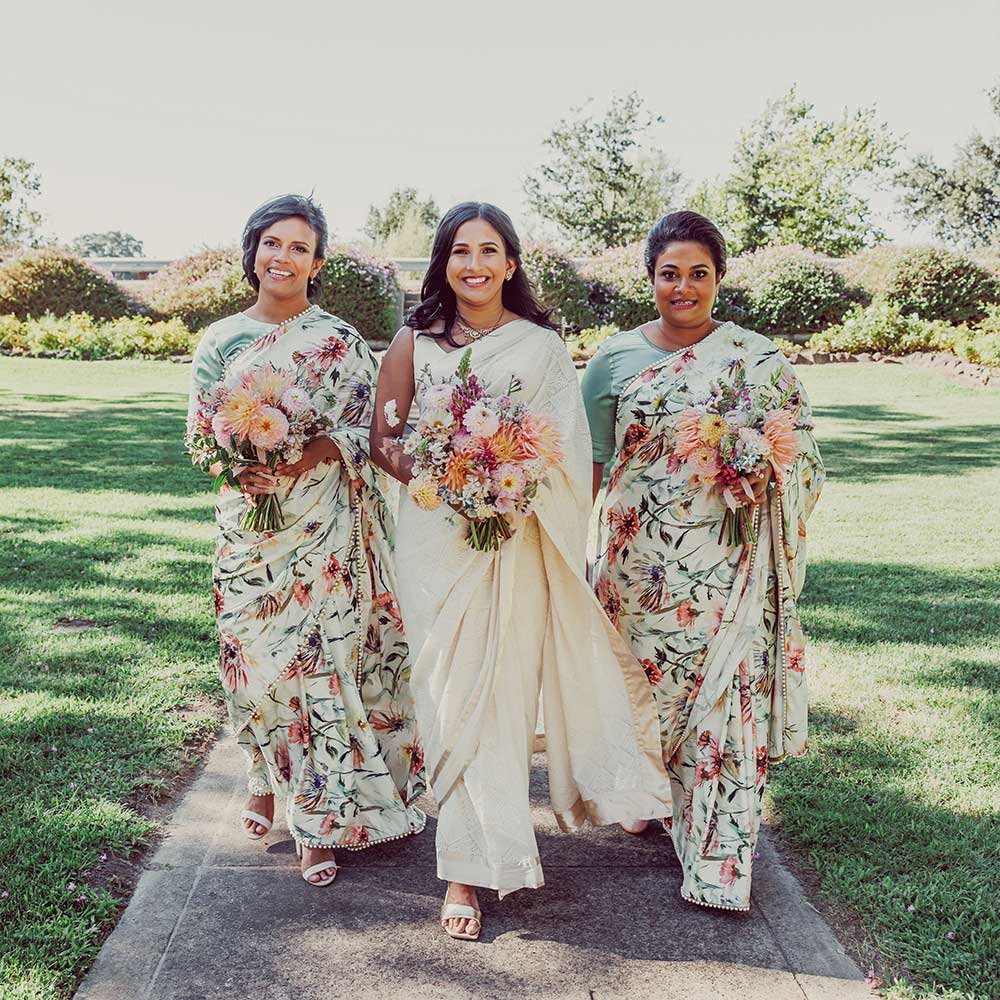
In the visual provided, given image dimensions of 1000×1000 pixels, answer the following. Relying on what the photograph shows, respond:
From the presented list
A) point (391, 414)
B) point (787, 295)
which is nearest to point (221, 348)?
point (391, 414)

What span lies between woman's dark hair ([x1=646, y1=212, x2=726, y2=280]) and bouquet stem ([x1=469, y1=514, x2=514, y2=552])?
3.39ft

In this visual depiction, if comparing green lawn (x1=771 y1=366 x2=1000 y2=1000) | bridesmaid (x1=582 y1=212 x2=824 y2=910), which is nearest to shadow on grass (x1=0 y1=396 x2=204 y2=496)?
green lawn (x1=771 y1=366 x2=1000 y2=1000)

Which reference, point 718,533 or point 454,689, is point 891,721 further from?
point 454,689

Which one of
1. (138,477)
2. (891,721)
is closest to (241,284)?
(138,477)

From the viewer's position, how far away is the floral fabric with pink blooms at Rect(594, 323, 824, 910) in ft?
10.9

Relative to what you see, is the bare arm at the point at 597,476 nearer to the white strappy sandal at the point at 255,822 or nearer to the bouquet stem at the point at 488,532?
the bouquet stem at the point at 488,532

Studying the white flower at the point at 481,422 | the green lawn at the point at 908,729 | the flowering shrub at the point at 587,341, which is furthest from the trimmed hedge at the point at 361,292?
the white flower at the point at 481,422

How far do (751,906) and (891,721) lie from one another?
5.34ft

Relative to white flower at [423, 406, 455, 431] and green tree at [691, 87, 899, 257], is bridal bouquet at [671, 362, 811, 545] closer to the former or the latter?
white flower at [423, 406, 455, 431]

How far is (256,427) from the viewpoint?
10.7 feet

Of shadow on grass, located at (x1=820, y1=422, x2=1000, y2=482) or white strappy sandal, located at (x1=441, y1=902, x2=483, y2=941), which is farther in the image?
shadow on grass, located at (x1=820, y1=422, x2=1000, y2=482)

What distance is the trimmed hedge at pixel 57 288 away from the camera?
2327 cm

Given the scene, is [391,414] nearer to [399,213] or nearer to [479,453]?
[479,453]

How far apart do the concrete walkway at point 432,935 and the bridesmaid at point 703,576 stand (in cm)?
21
